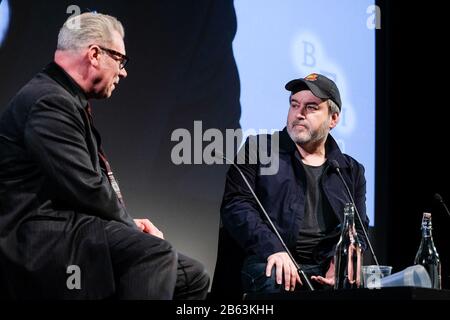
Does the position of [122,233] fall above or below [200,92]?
below

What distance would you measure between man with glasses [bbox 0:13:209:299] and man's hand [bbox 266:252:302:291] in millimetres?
576

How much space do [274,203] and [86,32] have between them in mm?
1234

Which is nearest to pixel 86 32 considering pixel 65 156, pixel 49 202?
pixel 65 156

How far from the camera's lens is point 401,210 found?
452 centimetres

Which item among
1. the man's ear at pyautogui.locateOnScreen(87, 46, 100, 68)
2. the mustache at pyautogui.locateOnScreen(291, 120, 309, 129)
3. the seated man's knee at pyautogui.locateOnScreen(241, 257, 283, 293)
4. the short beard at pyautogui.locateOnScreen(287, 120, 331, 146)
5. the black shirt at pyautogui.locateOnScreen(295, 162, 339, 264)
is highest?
the man's ear at pyautogui.locateOnScreen(87, 46, 100, 68)

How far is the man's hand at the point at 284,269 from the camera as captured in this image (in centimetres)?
293

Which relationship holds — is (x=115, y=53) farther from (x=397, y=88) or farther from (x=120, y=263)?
(x=397, y=88)

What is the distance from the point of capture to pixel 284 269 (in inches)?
117

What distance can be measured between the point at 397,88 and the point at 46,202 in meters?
2.79

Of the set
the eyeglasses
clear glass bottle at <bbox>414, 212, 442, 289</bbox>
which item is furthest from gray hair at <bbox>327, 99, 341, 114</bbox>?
the eyeglasses

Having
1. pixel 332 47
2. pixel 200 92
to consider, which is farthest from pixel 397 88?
pixel 200 92

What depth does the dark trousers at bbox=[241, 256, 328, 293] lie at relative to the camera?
311 cm

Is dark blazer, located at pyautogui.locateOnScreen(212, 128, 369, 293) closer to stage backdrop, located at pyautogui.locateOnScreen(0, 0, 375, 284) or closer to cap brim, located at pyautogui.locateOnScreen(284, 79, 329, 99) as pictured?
cap brim, located at pyautogui.locateOnScreen(284, 79, 329, 99)

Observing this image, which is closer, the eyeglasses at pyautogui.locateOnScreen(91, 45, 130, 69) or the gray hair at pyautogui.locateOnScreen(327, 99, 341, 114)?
the eyeglasses at pyautogui.locateOnScreen(91, 45, 130, 69)
